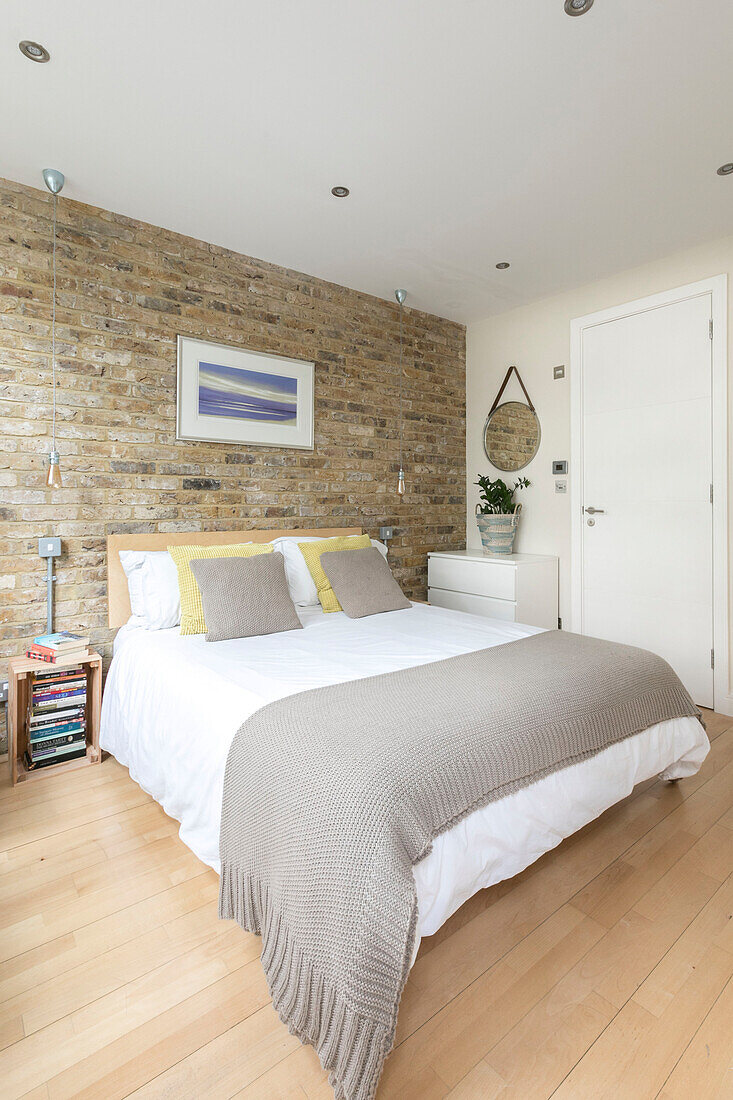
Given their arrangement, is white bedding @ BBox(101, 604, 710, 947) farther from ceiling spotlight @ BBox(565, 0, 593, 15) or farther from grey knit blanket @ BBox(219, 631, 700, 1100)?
ceiling spotlight @ BBox(565, 0, 593, 15)

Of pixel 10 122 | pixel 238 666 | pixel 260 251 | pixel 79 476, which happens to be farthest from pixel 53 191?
pixel 238 666

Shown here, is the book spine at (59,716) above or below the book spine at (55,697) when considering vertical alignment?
below

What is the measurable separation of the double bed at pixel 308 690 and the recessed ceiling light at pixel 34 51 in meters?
1.83

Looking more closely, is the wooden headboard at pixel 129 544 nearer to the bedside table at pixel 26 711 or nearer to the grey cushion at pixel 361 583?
the bedside table at pixel 26 711

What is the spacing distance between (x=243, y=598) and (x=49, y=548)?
0.94m

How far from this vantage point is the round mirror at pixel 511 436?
4.05m

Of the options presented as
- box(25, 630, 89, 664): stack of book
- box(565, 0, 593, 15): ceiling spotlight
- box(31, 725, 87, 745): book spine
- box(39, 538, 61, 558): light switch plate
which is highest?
box(565, 0, 593, 15): ceiling spotlight

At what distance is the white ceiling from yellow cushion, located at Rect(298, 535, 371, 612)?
5.45ft

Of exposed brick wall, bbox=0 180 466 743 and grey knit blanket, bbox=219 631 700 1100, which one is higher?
exposed brick wall, bbox=0 180 466 743

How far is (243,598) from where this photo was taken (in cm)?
248

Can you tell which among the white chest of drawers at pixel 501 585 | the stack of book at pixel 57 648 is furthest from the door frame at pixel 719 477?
the stack of book at pixel 57 648

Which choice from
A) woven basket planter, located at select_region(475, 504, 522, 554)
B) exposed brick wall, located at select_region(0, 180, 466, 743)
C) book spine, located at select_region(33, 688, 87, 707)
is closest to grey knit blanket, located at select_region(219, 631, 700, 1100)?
book spine, located at select_region(33, 688, 87, 707)

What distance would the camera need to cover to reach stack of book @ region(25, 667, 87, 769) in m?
2.43

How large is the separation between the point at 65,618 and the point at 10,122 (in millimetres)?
2037
